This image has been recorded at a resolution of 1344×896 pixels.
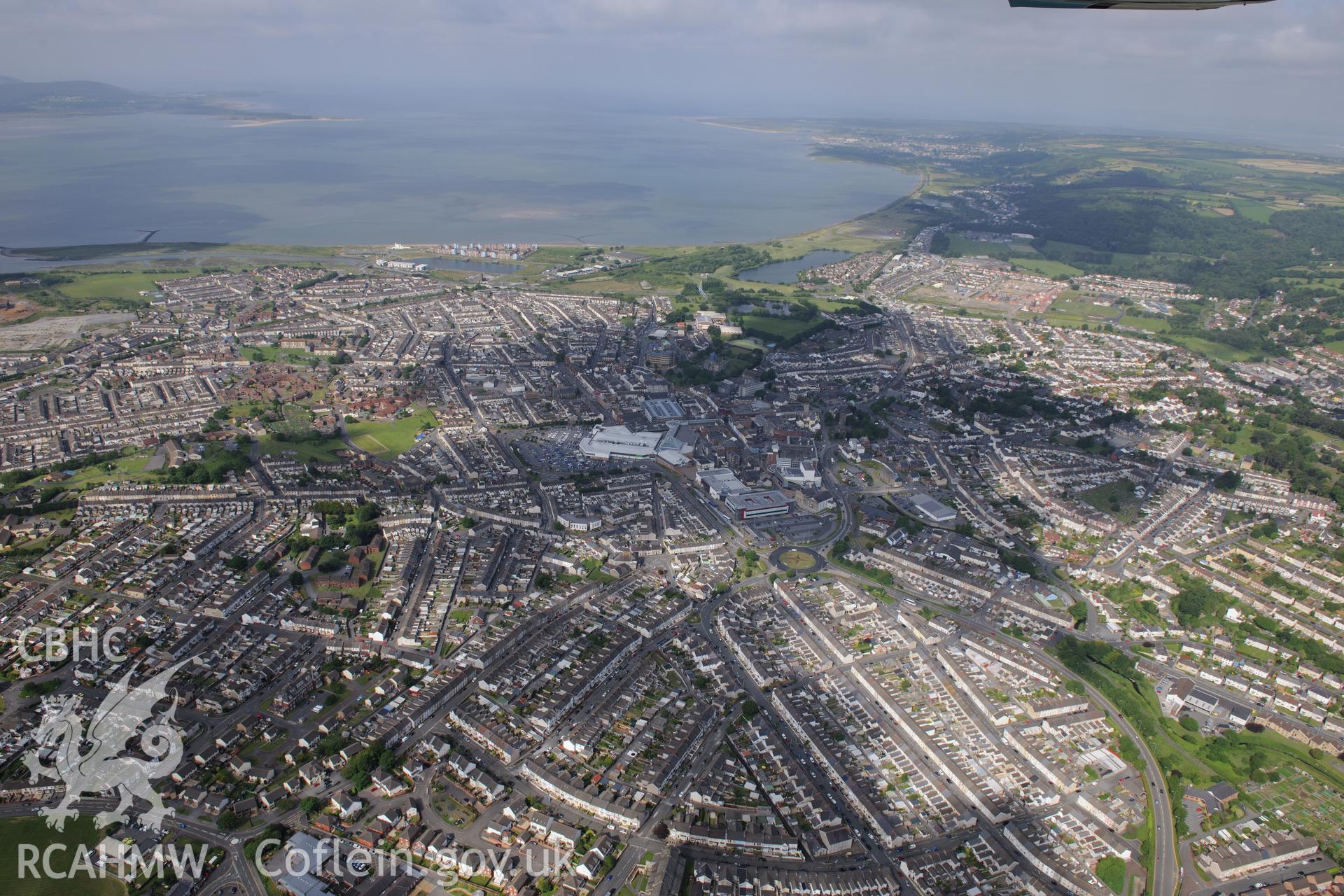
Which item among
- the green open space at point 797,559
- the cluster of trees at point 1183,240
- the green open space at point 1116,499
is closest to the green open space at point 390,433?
the green open space at point 797,559

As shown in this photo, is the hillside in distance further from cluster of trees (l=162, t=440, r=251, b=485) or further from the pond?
cluster of trees (l=162, t=440, r=251, b=485)

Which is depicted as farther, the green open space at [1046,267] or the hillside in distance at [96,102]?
the hillside in distance at [96,102]

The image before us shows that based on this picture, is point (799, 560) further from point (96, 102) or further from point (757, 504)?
point (96, 102)

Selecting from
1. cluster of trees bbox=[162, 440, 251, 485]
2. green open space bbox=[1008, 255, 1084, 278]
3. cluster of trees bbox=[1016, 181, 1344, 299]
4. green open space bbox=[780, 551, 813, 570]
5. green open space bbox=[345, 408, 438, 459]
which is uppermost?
cluster of trees bbox=[1016, 181, 1344, 299]

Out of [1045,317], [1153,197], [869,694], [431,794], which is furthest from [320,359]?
[1153,197]

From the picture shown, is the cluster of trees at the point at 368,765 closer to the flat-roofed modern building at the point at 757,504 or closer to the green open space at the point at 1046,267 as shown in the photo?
the flat-roofed modern building at the point at 757,504

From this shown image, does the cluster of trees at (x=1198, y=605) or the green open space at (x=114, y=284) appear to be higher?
the green open space at (x=114, y=284)

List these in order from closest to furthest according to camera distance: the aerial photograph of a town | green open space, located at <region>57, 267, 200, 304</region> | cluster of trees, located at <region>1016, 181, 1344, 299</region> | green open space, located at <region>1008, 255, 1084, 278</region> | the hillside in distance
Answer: the aerial photograph of a town
green open space, located at <region>57, 267, 200, 304</region>
cluster of trees, located at <region>1016, 181, 1344, 299</region>
green open space, located at <region>1008, 255, 1084, 278</region>
the hillside in distance

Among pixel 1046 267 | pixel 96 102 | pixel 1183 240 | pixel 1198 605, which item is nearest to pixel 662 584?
pixel 1198 605

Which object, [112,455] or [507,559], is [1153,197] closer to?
[507,559]

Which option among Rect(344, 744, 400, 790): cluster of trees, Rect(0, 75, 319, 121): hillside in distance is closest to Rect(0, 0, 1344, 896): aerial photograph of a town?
Rect(344, 744, 400, 790): cluster of trees
